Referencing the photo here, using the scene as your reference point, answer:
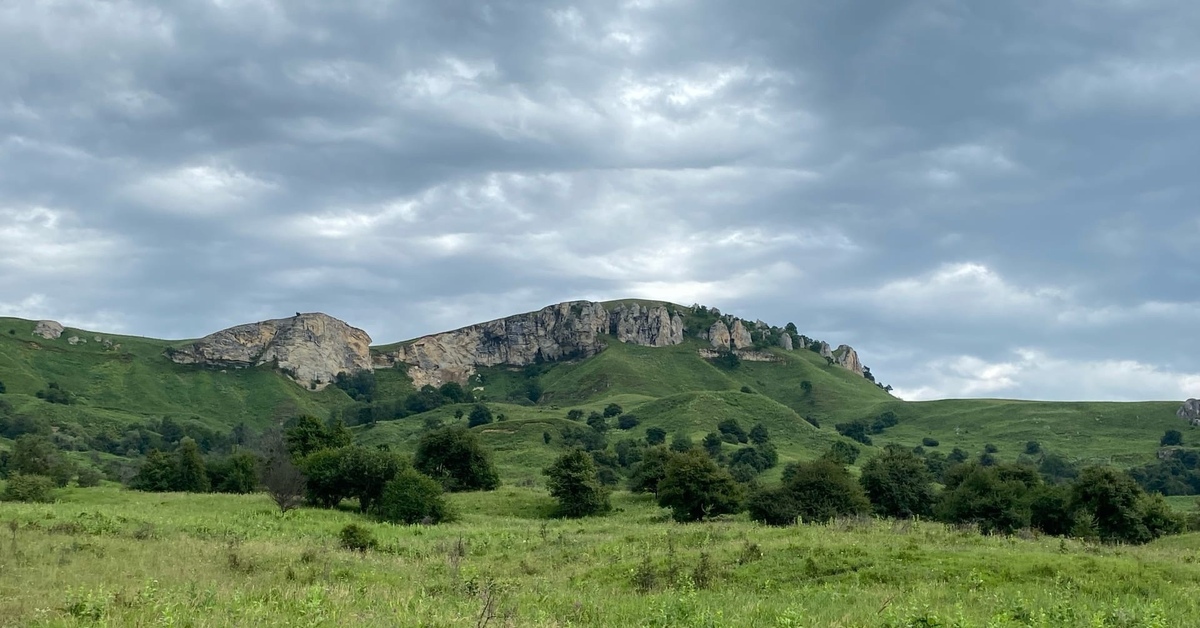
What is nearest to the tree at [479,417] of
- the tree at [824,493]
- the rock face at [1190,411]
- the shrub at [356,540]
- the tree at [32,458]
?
the tree at [32,458]

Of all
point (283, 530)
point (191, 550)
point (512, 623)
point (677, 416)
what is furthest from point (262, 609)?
point (677, 416)

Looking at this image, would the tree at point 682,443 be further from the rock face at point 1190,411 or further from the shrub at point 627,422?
the rock face at point 1190,411

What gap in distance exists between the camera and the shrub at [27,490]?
47.2 m

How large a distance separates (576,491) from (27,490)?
3490 centimetres

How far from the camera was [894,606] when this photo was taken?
563 inches

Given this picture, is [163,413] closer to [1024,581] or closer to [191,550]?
[191,550]

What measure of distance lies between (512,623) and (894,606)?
762 centimetres

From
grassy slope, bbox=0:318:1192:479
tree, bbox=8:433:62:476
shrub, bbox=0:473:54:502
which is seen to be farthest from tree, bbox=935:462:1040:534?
tree, bbox=8:433:62:476

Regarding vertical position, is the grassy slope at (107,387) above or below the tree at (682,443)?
above

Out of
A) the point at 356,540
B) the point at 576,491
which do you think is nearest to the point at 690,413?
the point at 576,491

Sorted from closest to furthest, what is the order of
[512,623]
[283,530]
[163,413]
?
[512,623], [283,530], [163,413]

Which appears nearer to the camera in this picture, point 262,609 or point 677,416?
point 262,609

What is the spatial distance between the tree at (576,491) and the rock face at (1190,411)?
136 metres

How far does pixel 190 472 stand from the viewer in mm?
65250
